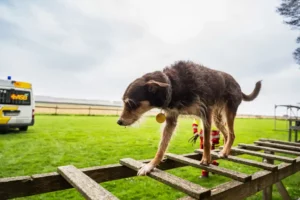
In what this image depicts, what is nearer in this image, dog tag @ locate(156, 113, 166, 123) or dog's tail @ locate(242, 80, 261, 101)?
dog tag @ locate(156, 113, 166, 123)

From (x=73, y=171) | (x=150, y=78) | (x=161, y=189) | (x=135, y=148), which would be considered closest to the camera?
(x=73, y=171)

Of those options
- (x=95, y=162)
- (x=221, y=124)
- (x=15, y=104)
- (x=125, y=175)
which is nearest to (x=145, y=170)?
(x=125, y=175)

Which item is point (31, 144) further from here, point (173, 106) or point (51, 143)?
point (173, 106)

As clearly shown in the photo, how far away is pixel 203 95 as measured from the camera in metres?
2.92

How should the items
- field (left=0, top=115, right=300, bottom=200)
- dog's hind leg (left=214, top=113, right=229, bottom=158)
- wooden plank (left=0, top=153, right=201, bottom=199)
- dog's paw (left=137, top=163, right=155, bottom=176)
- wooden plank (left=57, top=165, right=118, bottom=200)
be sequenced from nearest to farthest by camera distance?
wooden plank (left=57, top=165, right=118, bottom=200) → wooden plank (left=0, top=153, right=201, bottom=199) → dog's paw (left=137, top=163, right=155, bottom=176) → dog's hind leg (left=214, top=113, right=229, bottom=158) → field (left=0, top=115, right=300, bottom=200)

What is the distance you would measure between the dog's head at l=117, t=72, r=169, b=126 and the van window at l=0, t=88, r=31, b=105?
10228mm

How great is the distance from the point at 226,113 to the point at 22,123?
10718mm

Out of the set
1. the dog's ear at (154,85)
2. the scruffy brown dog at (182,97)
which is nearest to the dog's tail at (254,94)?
the scruffy brown dog at (182,97)

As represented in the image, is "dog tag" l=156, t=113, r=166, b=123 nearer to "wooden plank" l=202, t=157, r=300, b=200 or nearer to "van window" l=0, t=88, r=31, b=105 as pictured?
"wooden plank" l=202, t=157, r=300, b=200

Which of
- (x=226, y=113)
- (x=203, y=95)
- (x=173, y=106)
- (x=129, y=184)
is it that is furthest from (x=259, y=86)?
(x=129, y=184)

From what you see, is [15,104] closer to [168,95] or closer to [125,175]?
[125,175]

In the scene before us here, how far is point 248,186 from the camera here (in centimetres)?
231

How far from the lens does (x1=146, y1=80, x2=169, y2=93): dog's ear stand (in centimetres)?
247

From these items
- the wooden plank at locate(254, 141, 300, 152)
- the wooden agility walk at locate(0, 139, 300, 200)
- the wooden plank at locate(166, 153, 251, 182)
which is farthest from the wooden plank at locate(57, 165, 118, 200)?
the wooden plank at locate(254, 141, 300, 152)
